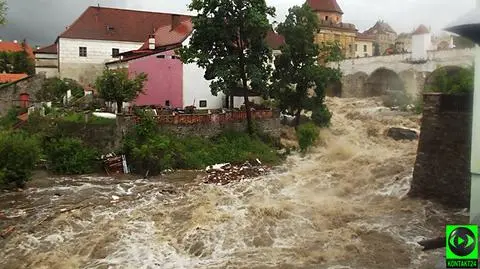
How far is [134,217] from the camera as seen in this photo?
13.0 metres

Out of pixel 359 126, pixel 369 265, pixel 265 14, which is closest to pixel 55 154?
pixel 265 14

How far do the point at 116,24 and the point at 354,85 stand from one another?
22.7 m

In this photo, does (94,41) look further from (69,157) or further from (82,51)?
(69,157)

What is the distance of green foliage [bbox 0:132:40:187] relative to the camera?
15453 millimetres

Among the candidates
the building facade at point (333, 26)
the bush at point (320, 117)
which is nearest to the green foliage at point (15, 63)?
the bush at point (320, 117)

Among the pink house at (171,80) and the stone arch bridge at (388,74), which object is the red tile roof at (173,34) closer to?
the pink house at (171,80)

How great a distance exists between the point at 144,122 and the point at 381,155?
1001 cm

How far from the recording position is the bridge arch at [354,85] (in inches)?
1769

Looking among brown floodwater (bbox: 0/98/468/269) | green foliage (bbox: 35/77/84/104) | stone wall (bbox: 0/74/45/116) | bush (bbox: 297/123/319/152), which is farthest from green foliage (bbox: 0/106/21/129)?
bush (bbox: 297/123/319/152)

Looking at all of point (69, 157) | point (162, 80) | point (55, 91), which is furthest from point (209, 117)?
point (55, 91)

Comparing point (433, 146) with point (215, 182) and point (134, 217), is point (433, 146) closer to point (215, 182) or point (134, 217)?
point (215, 182)

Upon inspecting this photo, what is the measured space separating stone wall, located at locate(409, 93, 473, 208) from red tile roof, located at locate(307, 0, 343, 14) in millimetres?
49799

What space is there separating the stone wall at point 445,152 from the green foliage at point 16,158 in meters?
12.3

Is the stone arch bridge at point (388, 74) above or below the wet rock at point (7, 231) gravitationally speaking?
above
